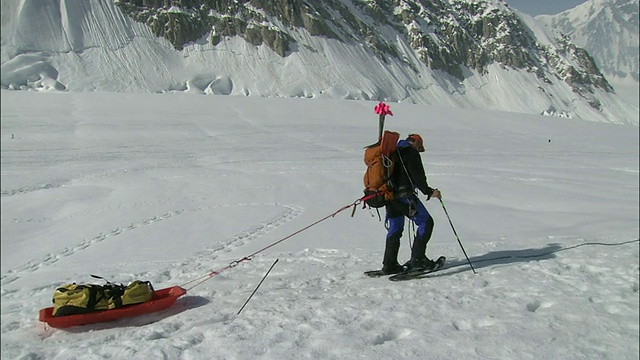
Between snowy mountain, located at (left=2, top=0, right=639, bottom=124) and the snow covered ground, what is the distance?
51.6m

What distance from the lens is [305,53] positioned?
85.7m

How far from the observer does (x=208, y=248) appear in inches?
286

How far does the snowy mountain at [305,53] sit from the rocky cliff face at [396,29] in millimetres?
288

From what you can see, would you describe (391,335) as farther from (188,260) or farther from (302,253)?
(188,260)

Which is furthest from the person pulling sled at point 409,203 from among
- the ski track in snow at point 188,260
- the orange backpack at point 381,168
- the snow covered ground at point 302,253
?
the ski track in snow at point 188,260

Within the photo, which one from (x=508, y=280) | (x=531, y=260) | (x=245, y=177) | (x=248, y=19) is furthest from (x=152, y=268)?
(x=248, y=19)

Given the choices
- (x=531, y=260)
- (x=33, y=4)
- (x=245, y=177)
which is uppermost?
(x=33, y=4)

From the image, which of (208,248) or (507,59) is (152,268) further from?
(507,59)

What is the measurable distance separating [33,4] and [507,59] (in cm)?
10423

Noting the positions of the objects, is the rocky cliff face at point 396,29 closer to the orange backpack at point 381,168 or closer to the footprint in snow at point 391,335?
the orange backpack at point 381,168

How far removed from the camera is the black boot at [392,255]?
5344 mm

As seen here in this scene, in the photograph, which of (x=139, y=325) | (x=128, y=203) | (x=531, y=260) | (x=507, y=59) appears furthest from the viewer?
(x=507, y=59)

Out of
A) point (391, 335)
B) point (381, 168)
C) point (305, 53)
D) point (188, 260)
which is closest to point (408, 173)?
point (381, 168)

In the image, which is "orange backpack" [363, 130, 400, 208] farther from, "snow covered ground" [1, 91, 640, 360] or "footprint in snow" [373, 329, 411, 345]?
"footprint in snow" [373, 329, 411, 345]
